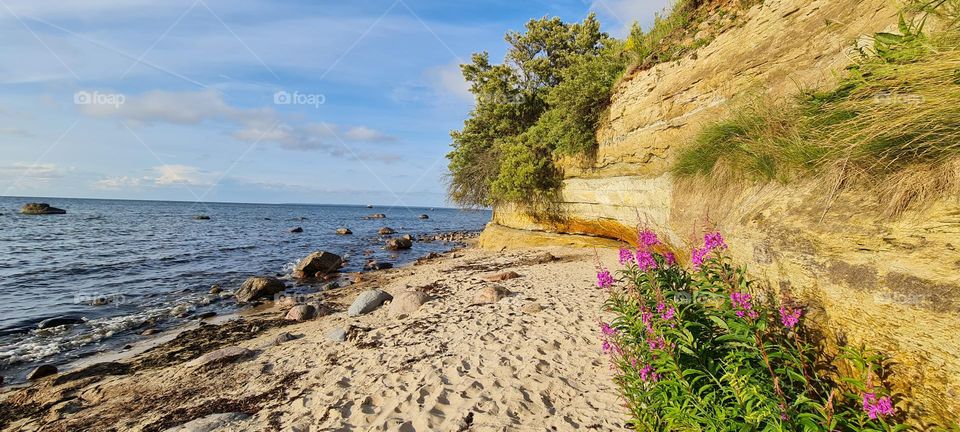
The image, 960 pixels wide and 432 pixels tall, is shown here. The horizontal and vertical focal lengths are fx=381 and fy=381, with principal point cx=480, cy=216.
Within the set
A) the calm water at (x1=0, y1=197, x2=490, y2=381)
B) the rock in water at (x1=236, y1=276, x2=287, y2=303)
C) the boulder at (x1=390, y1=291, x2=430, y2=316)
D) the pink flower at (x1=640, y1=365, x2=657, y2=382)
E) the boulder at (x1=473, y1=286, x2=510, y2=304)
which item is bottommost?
the calm water at (x1=0, y1=197, x2=490, y2=381)

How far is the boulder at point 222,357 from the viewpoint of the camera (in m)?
7.66

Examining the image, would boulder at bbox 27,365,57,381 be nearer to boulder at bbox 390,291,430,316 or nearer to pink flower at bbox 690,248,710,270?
boulder at bbox 390,291,430,316

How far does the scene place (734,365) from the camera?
2.91m

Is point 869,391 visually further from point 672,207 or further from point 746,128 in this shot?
point 672,207

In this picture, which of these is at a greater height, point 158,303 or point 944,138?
point 944,138

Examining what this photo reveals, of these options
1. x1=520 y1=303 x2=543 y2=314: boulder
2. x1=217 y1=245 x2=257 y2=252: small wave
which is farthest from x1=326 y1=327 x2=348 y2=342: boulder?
x1=217 y1=245 x2=257 y2=252: small wave

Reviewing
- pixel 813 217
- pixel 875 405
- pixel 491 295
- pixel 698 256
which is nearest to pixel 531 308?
pixel 491 295

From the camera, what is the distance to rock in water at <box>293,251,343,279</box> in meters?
18.2

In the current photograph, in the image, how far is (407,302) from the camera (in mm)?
10031

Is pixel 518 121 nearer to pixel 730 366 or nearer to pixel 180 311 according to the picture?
pixel 180 311

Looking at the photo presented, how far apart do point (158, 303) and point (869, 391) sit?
17.5 metres

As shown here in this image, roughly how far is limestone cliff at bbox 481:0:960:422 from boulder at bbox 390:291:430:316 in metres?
6.30

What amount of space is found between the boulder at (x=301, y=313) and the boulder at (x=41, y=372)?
455cm

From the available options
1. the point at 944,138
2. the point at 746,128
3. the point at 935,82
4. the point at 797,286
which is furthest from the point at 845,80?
the point at 797,286
